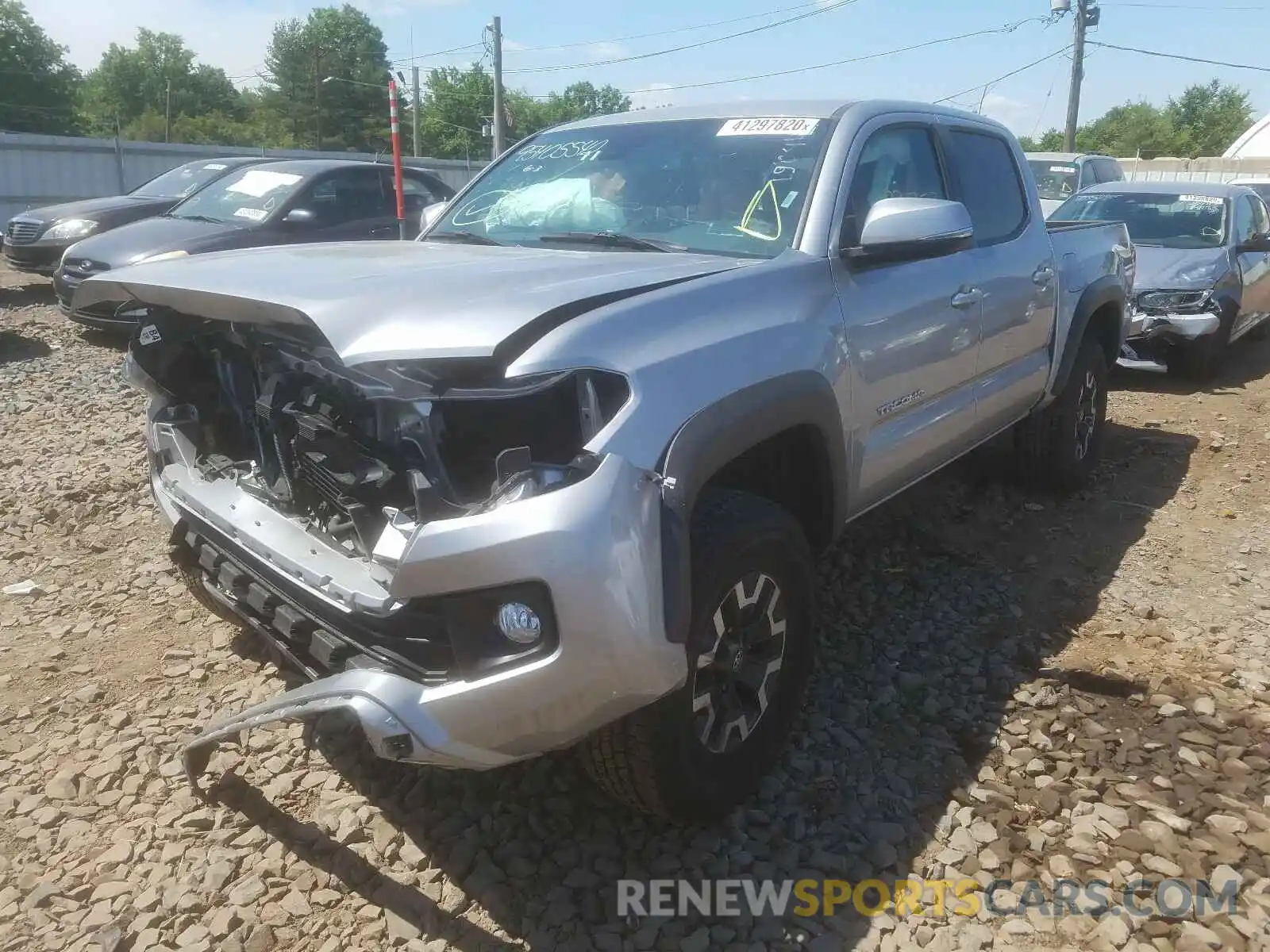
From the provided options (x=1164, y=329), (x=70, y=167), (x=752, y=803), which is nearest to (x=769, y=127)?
(x=752, y=803)

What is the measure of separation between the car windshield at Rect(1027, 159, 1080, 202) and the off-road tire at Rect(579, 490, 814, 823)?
1204cm

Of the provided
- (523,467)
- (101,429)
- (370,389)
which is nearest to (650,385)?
A: (523,467)

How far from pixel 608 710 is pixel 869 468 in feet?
4.76

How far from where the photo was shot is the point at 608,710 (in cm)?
202

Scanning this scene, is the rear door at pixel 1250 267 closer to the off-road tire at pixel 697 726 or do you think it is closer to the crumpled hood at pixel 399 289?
the off-road tire at pixel 697 726

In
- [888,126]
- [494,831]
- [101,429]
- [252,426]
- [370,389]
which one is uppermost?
[888,126]

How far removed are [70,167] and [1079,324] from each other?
17.5 meters

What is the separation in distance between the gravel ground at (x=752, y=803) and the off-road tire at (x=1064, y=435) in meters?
0.69

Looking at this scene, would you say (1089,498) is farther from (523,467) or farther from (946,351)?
(523,467)

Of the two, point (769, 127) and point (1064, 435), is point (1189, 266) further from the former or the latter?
point (769, 127)

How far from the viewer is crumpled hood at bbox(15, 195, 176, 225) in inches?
388

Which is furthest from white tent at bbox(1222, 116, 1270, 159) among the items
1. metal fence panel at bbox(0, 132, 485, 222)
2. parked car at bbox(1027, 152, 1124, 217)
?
metal fence panel at bbox(0, 132, 485, 222)

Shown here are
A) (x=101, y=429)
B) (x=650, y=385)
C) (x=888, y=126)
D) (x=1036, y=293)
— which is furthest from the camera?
(x=101, y=429)

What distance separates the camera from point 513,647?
79.0 inches
